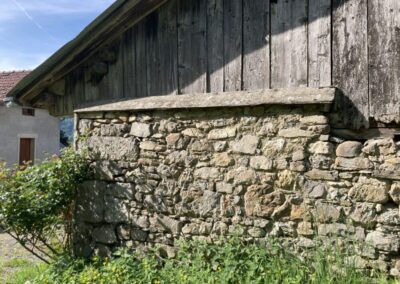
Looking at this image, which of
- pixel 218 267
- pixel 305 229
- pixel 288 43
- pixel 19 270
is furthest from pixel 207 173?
pixel 19 270

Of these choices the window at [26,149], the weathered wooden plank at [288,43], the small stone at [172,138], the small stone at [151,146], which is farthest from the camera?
the window at [26,149]

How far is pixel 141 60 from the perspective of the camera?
196 inches

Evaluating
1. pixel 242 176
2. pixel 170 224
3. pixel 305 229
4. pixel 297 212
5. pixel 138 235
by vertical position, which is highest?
pixel 242 176

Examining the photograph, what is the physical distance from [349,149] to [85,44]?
3391 mm

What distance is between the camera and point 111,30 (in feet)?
16.3

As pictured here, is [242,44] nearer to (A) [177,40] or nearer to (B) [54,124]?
(A) [177,40]

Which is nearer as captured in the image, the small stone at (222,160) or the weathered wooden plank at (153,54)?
the small stone at (222,160)

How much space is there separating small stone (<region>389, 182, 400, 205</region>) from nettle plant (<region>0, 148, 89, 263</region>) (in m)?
3.55

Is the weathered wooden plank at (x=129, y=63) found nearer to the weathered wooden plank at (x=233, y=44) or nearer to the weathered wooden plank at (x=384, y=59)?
the weathered wooden plank at (x=233, y=44)

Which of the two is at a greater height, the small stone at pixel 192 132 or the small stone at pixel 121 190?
the small stone at pixel 192 132

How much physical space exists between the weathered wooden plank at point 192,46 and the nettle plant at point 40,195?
1.74 metres

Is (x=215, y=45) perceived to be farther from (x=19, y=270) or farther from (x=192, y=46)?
(x=19, y=270)

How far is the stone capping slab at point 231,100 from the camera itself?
3.68 metres

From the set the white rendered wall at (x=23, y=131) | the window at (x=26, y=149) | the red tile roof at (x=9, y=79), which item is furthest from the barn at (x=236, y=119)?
the window at (x=26, y=149)
